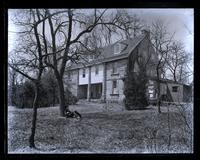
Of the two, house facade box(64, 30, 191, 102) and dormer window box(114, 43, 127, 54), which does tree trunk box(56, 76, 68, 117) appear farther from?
dormer window box(114, 43, 127, 54)

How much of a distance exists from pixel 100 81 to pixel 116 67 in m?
0.36

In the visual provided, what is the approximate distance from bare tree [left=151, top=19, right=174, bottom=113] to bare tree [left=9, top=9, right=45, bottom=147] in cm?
180

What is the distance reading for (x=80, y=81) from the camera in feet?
15.3

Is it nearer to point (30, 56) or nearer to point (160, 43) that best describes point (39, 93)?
point (30, 56)

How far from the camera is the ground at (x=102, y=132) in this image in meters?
4.39

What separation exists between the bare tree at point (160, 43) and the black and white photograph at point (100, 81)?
0.05 feet

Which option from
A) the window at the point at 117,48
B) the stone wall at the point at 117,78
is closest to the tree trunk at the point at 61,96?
the stone wall at the point at 117,78

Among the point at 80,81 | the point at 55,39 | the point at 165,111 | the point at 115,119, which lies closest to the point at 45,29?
the point at 55,39

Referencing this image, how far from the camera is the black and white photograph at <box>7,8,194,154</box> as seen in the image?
14.4 ft

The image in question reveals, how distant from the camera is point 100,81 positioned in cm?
467

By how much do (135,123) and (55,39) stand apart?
1806 mm

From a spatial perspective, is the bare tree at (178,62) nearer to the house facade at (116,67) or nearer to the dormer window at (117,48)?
the house facade at (116,67)

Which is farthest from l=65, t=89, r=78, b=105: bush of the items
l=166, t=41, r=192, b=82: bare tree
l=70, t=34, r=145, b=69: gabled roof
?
l=166, t=41, r=192, b=82: bare tree
